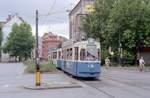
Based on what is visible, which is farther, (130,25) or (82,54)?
(130,25)

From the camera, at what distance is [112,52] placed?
145 feet

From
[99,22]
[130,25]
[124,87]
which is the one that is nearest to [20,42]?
[99,22]

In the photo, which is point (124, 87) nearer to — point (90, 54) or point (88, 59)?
point (88, 59)

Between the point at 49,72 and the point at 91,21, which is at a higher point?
the point at 91,21

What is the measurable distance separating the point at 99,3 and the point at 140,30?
594 inches

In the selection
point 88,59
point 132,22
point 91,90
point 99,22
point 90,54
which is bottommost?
point 91,90

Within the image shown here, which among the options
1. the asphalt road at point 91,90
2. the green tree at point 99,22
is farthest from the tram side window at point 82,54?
the green tree at point 99,22

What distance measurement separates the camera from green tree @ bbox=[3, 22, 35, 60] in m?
77.7

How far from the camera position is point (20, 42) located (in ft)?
258

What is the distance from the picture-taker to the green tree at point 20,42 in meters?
77.7

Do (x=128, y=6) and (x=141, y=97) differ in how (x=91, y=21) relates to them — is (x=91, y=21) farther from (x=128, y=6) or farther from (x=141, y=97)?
(x=141, y=97)

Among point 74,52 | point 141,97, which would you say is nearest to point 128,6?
point 74,52

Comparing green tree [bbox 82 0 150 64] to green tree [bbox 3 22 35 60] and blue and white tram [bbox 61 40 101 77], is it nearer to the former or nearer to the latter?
blue and white tram [bbox 61 40 101 77]

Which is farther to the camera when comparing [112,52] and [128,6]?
[112,52]
